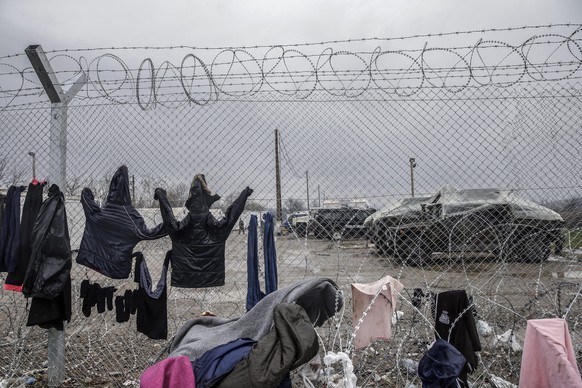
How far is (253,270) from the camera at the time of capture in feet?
11.3

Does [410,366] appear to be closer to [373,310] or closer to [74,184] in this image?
[373,310]

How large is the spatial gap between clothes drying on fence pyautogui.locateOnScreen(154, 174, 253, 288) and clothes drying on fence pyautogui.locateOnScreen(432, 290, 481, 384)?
1.80 meters

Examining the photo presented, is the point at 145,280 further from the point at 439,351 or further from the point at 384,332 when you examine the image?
the point at 439,351

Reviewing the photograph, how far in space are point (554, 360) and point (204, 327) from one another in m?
2.21

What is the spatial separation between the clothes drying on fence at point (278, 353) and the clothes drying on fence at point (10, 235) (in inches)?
90.0

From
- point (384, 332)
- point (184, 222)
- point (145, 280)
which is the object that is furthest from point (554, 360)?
point (145, 280)

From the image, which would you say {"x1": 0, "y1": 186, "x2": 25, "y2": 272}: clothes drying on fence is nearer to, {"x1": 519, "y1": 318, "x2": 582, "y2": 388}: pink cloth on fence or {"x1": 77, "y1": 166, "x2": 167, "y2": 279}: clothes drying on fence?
{"x1": 77, "y1": 166, "x2": 167, "y2": 279}: clothes drying on fence

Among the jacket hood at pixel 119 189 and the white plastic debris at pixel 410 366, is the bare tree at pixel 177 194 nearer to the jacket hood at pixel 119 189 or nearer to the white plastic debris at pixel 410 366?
the jacket hood at pixel 119 189

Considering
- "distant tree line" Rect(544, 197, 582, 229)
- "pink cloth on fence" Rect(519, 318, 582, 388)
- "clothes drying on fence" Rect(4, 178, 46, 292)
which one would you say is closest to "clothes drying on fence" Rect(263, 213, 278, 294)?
"pink cloth on fence" Rect(519, 318, 582, 388)

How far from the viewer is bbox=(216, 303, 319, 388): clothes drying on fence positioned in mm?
2195

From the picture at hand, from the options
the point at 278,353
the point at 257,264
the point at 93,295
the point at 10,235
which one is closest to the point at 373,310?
the point at 257,264

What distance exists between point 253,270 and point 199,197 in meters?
0.78

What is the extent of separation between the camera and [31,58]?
11.9 feet

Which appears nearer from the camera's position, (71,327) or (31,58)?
(31,58)
